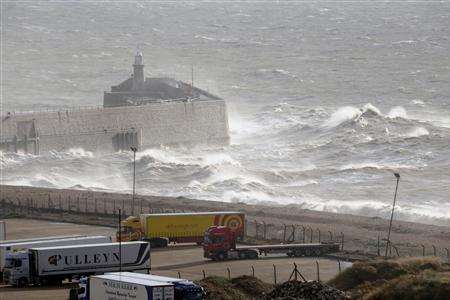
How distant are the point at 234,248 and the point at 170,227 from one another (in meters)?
5.09

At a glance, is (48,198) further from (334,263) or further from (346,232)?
(334,263)

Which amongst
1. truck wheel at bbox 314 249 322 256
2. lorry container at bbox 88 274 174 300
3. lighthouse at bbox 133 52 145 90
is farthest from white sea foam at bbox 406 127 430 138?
lorry container at bbox 88 274 174 300

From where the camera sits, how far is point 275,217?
64688 mm

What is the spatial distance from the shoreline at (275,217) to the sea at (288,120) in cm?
452

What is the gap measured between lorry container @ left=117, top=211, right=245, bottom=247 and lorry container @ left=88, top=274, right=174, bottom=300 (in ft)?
55.5

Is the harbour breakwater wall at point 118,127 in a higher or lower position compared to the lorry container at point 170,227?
higher

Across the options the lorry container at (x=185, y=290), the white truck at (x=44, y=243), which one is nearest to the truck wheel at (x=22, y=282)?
the white truck at (x=44, y=243)

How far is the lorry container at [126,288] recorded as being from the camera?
36688 mm

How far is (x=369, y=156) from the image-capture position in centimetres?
9894

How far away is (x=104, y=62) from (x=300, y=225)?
125 meters

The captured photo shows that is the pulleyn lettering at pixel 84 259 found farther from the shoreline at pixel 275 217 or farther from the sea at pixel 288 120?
the sea at pixel 288 120

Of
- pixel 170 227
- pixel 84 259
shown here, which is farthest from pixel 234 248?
pixel 84 259

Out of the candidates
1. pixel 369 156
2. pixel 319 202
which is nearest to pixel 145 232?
pixel 319 202

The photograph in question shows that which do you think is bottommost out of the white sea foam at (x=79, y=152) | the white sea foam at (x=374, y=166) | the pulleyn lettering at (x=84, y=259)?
the pulleyn lettering at (x=84, y=259)
